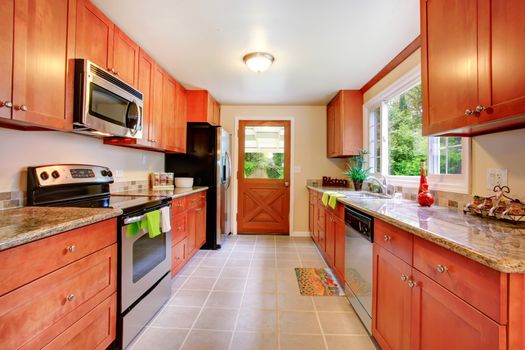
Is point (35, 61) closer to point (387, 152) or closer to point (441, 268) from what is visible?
point (441, 268)

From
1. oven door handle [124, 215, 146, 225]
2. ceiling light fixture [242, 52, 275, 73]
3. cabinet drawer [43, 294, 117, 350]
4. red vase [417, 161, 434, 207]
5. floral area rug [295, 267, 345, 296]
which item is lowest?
floral area rug [295, 267, 345, 296]

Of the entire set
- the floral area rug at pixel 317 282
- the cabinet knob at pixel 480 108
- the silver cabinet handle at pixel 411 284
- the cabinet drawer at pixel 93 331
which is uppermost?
the cabinet knob at pixel 480 108

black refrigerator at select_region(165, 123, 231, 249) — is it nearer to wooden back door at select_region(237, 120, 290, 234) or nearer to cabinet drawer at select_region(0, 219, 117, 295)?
wooden back door at select_region(237, 120, 290, 234)

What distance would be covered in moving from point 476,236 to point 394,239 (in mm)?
404

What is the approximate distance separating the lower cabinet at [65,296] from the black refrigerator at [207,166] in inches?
79.9

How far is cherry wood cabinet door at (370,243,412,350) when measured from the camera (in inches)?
45.9

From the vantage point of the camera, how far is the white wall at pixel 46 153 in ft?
4.75

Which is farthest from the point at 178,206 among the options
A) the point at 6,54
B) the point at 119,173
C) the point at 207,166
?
the point at 6,54

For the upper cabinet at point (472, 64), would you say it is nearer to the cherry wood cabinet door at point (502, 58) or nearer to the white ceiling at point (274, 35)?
the cherry wood cabinet door at point (502, 58)

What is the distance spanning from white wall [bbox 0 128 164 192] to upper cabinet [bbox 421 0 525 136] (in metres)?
2.57

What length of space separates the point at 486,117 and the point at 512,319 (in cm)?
83

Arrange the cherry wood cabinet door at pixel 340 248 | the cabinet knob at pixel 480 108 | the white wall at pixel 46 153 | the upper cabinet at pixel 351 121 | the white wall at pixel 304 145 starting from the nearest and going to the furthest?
the cabinet knob at pixel 480 108, the white wall at pixel 46 153, the cherry wood cabinet door at pixel 340 248, the upper cabinet at pixel 351 121, the white wall at pixel 304 145

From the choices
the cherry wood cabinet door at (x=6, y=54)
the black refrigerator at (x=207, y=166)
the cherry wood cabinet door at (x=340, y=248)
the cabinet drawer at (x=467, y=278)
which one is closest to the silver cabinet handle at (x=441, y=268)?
the cabinet drawer at (x=467, y=278)

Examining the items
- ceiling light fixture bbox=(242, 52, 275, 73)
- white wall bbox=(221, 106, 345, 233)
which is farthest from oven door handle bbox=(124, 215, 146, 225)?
white wall bbox=(221, 106, 345, 233)
